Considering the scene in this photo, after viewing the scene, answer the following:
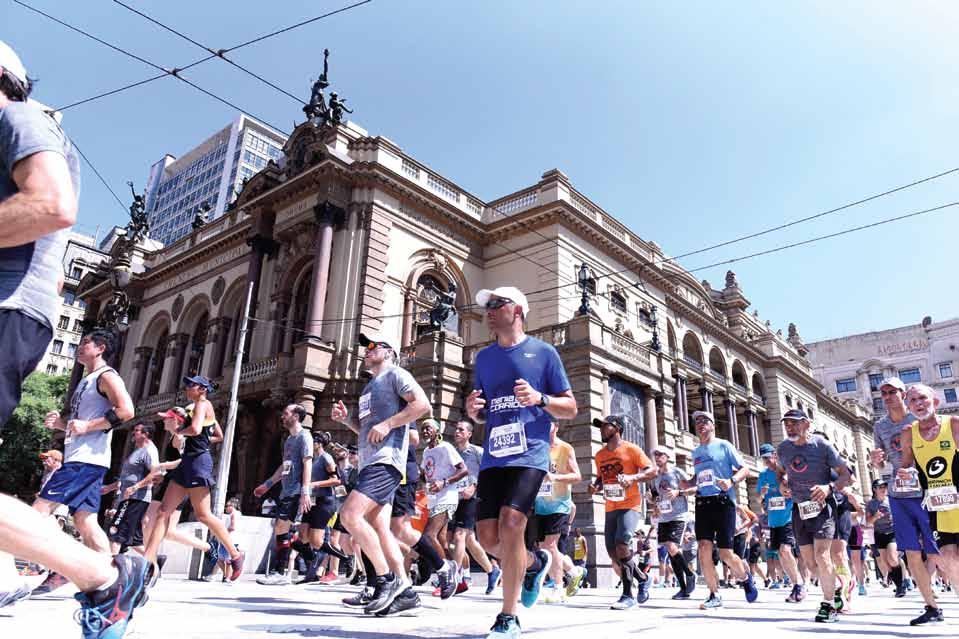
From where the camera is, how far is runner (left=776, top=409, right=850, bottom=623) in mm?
6223

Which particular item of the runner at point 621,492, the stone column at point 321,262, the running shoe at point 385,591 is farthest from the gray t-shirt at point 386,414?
the stone column at point 321,262

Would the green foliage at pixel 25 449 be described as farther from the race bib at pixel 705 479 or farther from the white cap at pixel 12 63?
the white cap at pixel 12 63

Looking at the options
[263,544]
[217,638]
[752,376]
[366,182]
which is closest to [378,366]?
[217,638]

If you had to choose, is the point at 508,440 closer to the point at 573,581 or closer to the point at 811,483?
the point at 811,483

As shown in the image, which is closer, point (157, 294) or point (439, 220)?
point (439, 220)

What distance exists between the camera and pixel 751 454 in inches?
1362

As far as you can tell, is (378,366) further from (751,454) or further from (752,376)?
(752,376)

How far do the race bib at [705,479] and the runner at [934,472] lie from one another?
194 cm

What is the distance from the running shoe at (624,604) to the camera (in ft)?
21.7

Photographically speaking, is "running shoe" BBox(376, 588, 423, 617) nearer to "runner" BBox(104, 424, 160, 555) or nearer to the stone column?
"runner" BBox(104, 424, 160, 555)

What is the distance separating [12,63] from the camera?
8.15 ft

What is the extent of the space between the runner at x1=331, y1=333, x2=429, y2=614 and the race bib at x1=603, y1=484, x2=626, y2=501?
287 centimetres

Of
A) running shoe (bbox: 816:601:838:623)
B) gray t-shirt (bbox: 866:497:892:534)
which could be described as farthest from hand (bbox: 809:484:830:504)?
gray t-shirt (bbox: 866:497:892:534)

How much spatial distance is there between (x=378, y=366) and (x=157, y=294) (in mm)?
29700
